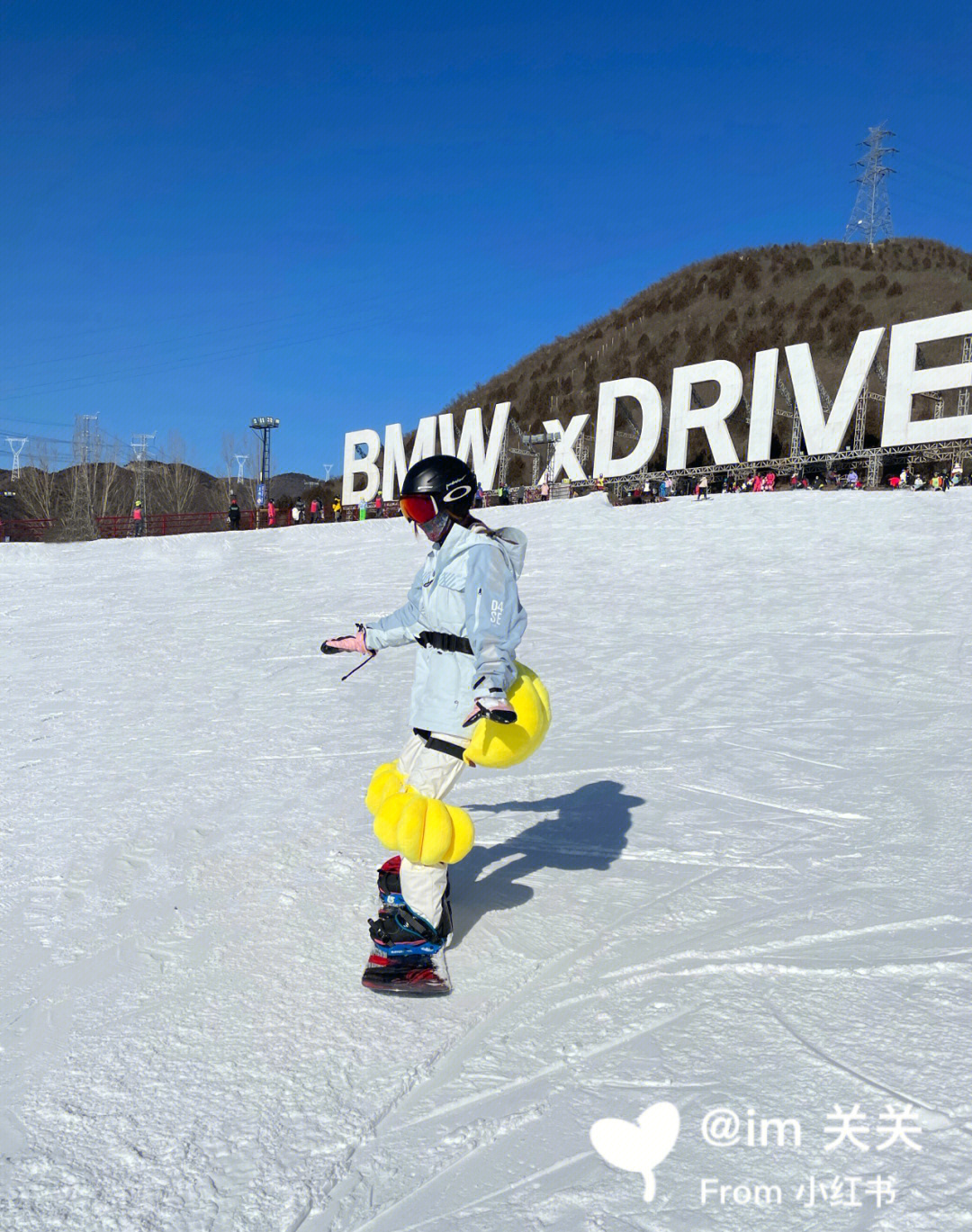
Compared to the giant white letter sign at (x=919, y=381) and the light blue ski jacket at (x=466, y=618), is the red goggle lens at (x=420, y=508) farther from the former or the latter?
the giant white letter sign at (x=919, y=381)

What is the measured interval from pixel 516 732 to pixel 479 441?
33107mm

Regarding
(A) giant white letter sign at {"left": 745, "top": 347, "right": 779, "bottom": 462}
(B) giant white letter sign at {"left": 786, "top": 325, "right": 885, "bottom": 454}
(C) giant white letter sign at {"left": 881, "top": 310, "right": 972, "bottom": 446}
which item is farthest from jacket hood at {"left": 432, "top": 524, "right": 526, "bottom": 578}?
(A) giant white letter sign at {"left": 745, "top": 347, "right": 779, "bottom": 462}

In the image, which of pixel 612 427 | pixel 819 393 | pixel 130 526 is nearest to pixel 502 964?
pixel 819 393

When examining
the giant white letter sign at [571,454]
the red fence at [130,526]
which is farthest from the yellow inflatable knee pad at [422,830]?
the red fence at [130,526]

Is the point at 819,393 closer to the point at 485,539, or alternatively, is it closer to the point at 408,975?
the point at 485,539

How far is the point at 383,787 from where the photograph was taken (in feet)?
10.5

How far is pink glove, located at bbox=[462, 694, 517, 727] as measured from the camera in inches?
111

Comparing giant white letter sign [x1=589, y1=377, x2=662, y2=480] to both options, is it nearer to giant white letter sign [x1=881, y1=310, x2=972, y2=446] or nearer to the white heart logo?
giant white letter sign [x1=881, y1=310, x2=972, y2=446]

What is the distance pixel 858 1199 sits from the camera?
6.48 ft

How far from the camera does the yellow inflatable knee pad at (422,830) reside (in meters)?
2.98

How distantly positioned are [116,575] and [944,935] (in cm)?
1673

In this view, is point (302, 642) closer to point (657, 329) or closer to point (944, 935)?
point (944, 935)

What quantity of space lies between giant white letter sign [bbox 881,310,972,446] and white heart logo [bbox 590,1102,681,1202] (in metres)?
25.5

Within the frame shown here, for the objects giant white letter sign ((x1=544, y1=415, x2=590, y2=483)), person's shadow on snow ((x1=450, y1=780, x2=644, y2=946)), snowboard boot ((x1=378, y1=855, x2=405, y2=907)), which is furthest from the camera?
giant white letter sign ((x1=544, y1=415, x2=590, y2=483))
